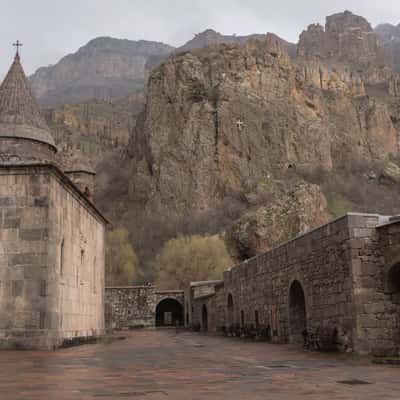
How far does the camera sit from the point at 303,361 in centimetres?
1071

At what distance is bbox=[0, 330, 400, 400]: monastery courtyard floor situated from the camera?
6223 mm

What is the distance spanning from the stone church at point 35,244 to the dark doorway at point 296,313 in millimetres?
6924

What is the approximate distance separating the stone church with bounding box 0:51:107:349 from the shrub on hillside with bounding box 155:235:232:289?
30711 millimetres

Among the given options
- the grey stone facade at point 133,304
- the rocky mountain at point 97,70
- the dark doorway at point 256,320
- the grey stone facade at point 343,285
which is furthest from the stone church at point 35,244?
the rocky mountain at point 97,70

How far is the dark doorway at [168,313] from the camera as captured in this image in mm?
52938

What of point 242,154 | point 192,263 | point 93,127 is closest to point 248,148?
point 242,154

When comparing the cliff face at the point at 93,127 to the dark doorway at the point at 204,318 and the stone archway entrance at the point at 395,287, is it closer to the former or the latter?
the dark doorway at the point at 204,318

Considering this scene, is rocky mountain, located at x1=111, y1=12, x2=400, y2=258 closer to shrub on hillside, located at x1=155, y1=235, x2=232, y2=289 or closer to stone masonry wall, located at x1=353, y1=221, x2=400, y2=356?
shrub on hillside, located at x1=155, y1=235, x2=232, y2=289

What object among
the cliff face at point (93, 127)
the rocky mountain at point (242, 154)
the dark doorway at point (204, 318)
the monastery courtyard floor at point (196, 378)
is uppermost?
the cliff face at point (93, 127)

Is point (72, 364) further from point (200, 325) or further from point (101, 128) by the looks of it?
point (101, 128)

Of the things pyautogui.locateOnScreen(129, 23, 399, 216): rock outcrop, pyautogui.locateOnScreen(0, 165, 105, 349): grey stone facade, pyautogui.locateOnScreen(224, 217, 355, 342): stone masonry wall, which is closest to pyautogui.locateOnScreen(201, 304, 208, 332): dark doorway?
pyautogui.locateOnScreen(224, 217, 355, 342): stone masonry wall

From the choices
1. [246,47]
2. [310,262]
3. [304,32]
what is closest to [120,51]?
[304,32]

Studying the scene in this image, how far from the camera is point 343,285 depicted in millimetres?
12961

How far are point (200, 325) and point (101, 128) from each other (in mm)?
82989
